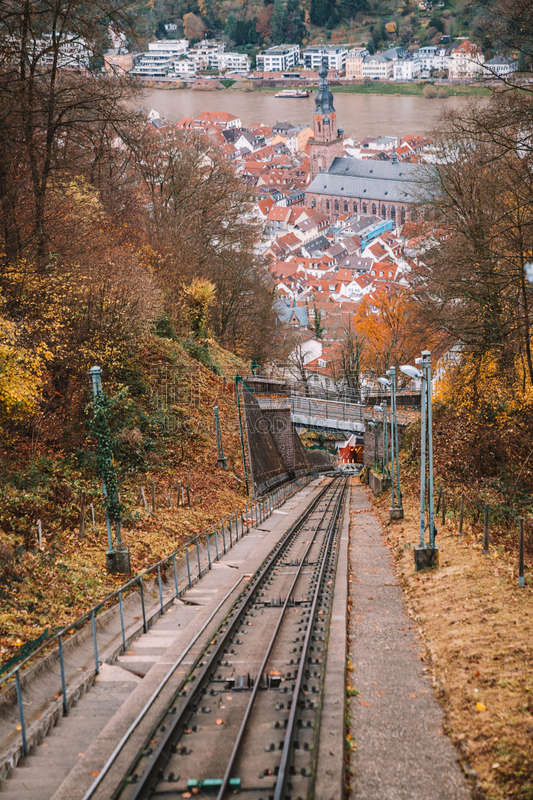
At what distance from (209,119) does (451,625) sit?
163 meters

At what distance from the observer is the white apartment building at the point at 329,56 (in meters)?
184

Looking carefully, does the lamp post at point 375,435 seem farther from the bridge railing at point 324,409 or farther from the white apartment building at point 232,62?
the white apartment building at point 232,62

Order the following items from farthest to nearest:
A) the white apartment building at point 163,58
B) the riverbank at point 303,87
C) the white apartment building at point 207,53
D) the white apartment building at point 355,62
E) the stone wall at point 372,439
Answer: the white apartment building at point 207,53 → the white apartment building at point 355,62 → the white apartment building at point 163,58 → the riverbank at point 303,87 → the stone wall at point 372,439

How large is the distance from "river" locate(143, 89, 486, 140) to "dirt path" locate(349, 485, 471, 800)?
148 metres

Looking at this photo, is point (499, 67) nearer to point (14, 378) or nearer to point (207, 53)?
point (14, 378)

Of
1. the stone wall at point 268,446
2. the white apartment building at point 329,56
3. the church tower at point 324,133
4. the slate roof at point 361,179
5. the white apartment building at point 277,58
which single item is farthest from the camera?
the white apartment building at point 277,58

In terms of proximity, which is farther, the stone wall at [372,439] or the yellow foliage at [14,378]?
the stone wall at [372,439]

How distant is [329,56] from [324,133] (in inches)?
1600

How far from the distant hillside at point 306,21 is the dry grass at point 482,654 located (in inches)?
7622

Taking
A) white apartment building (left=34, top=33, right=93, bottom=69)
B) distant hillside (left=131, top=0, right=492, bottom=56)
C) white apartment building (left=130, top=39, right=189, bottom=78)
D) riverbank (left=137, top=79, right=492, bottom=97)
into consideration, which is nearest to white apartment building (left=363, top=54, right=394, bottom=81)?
riverbank (left=137, top=79, right=492, bottom=97)

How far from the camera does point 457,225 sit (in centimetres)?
2564

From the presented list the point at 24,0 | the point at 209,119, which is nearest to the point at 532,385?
the point at 24,0

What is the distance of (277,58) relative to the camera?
612 feet

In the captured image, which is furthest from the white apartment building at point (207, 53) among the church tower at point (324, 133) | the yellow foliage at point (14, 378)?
the yellow foliage at point (14, 378)
